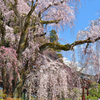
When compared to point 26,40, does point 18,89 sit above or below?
below

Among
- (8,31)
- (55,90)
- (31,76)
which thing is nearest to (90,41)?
(55,90)

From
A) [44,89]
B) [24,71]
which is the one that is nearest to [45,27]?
[24,71]

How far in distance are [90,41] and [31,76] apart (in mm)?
3329

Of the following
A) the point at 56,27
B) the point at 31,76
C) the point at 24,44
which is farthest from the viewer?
the point at 56,27

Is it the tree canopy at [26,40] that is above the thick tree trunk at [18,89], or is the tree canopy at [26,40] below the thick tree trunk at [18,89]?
above

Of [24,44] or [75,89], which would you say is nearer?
[24,44]

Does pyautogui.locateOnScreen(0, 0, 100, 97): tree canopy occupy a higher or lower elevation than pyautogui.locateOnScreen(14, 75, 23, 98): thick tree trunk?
higher

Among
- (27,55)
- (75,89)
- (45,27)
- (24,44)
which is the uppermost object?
(45,27)

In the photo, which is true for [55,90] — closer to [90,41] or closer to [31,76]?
[31,76]

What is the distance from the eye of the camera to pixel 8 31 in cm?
745

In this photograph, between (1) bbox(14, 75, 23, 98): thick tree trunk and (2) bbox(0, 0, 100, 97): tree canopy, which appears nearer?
(2) bbox(0, 0, 100, 97): tree canopy

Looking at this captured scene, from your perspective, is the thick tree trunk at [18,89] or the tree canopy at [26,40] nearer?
the tree canopy at [26,40]

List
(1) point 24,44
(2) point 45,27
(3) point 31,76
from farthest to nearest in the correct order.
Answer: (2) point 45,27, (3) point 31,76, (1) point 24,44

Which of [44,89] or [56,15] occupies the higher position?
[56,15]
